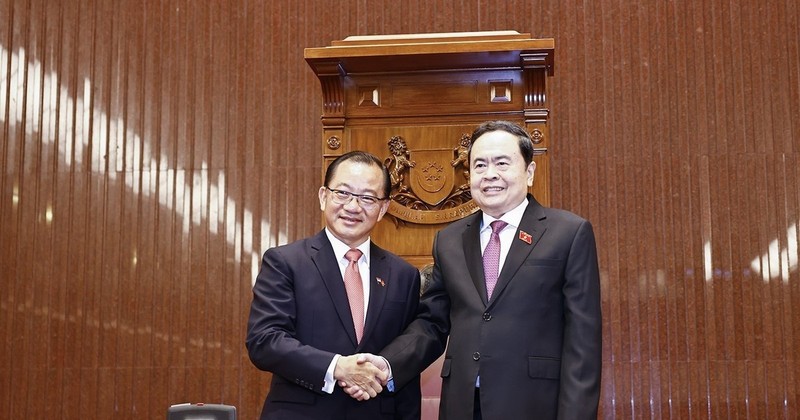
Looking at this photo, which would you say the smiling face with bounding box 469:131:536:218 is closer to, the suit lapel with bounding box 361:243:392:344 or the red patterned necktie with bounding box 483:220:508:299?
the red patterned necktie with bounding box 483:220:508:299

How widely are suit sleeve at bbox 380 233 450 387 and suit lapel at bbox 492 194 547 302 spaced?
0.28 m

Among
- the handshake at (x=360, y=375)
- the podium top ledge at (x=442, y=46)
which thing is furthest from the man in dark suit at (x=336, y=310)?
the podium top ledge at (x=442, y=46)

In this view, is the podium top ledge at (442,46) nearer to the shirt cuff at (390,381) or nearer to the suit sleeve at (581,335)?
the suit sleeve at (581,335)

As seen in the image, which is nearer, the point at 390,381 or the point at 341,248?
the point at 390,381

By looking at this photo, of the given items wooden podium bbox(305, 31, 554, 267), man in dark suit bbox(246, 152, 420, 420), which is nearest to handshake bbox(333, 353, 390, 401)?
man in dark suit bbox(246, 152, 420, 420)

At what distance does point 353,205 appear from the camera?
2514 millimetres

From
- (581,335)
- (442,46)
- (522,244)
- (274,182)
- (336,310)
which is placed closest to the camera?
(581,335)

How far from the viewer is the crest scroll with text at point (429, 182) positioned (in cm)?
360

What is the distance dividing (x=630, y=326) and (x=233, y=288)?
1982 millimetres

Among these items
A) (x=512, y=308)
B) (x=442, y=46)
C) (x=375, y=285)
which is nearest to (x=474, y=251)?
(x=512, y=308)

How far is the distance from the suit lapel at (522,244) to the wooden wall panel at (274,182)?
6.19ft

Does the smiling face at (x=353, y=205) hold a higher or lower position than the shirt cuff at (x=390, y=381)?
higher

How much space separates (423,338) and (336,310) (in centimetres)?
26

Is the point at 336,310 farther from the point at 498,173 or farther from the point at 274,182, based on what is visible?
the point at 274,182
